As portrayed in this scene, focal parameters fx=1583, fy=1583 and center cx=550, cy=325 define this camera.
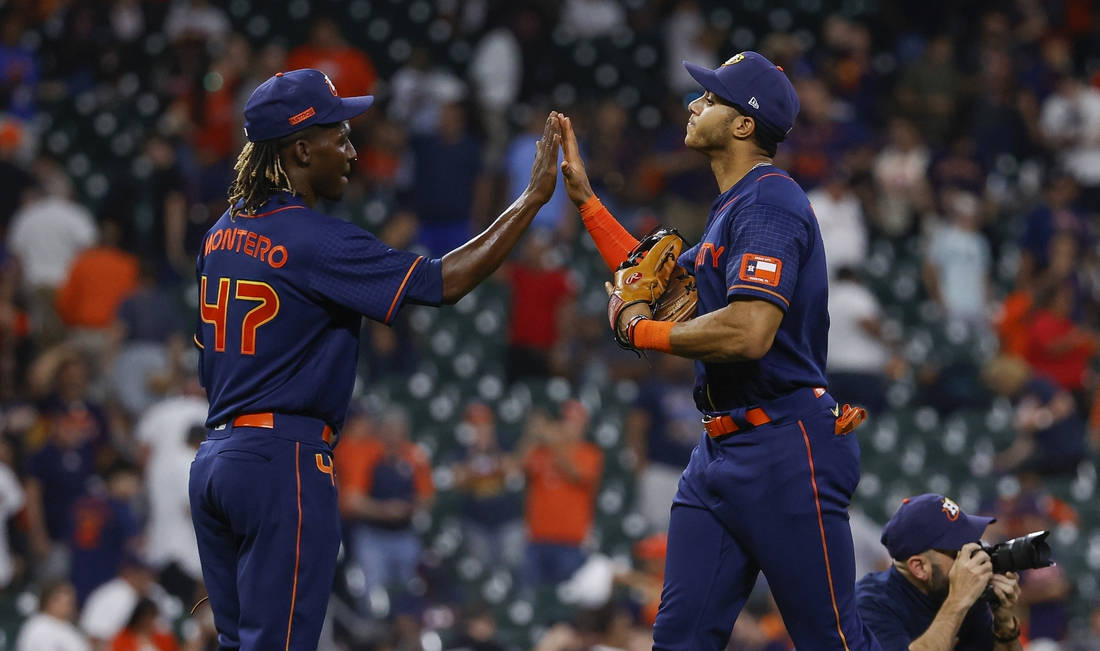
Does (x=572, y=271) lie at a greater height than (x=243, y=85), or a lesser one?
lesser

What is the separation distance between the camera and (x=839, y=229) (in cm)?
1236

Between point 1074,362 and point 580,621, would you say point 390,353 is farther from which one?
point 1074,362

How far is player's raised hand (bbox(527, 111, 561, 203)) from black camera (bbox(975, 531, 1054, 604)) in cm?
170

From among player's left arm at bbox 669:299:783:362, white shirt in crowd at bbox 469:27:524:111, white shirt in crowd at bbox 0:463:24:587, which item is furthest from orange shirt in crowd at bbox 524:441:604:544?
player's left arm at bbox 669:299:783:362

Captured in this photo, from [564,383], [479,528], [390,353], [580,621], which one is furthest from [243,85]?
[580,621]

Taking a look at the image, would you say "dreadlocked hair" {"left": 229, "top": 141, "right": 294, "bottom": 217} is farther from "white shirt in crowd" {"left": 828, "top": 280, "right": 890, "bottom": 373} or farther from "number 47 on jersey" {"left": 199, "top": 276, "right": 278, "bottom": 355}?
"white shirt in crowd" {"left": 828, "top": 280, "right": 890, "bottom": 373}

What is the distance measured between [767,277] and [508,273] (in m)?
8.48

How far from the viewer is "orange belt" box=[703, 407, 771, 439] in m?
4.34

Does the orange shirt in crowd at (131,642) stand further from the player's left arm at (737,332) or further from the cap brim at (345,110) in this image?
the player's left arm at (737,332)

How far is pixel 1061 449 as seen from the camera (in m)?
11.5

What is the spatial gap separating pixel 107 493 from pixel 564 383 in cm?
347

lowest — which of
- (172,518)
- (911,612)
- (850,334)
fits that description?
(172,518)

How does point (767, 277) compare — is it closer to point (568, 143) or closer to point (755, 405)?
point (755, 405)

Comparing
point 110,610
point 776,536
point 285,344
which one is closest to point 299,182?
point 285,344
